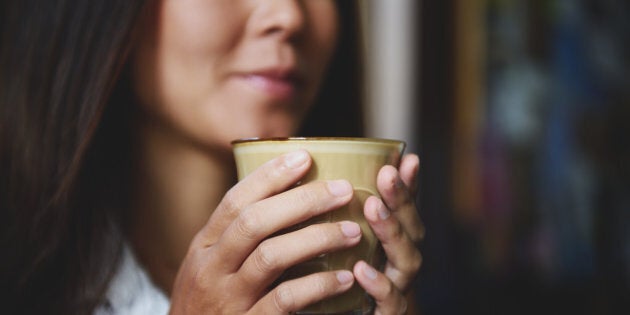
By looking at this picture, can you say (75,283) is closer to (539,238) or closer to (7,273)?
(7,273)

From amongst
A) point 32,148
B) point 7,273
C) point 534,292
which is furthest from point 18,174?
point 534,292

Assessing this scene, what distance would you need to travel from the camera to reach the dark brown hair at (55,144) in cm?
81

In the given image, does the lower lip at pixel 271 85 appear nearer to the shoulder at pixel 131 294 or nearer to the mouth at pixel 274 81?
the mouth at pixel 274 81

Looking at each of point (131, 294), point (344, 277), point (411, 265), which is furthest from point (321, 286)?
point (131, 294)

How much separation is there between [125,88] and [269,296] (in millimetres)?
560

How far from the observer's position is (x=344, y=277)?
56 centimetres

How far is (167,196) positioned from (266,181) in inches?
21.5

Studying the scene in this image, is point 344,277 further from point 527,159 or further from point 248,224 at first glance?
point 527,159

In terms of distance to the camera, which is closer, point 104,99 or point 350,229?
point 350,229

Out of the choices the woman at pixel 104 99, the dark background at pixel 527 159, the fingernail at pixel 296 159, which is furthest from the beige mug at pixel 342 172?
the dark background at pixel 527 159

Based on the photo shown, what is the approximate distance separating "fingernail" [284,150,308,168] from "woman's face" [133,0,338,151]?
308mm

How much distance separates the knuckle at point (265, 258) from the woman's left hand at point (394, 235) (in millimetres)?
90

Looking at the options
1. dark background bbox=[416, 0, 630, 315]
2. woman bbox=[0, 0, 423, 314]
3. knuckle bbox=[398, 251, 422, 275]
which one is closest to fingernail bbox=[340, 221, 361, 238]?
knuckle bbox=[398, 251, 422, 275]

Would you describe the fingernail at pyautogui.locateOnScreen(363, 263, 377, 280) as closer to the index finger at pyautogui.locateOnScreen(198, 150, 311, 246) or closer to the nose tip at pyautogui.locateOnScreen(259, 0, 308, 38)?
the index finger at pyautogui.locateOnScreen(198, 150, 311, 246)
